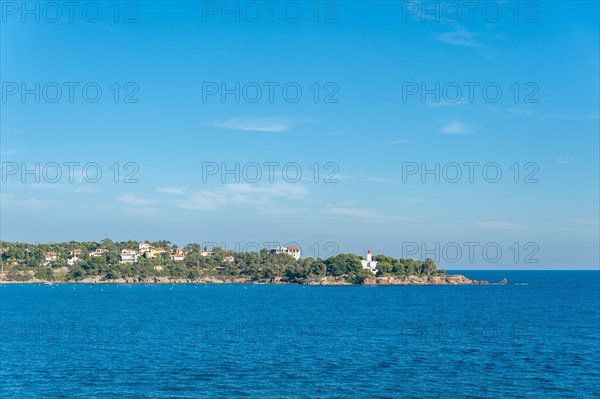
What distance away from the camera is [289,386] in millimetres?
53125

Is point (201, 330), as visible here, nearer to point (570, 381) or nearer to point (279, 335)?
point (279, 335)

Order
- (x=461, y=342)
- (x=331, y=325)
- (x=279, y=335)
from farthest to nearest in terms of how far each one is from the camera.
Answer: (x=331, y=325) < (x=279, y=335) < (x=461, y=342)

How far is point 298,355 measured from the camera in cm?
6875

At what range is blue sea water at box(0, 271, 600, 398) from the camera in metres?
52.5

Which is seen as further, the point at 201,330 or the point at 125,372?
the point at 201,330

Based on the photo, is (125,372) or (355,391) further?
(125,372)

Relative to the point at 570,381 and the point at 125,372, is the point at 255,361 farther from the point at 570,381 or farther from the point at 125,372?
the point at 570,381

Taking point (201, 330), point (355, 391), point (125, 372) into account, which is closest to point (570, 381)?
point (355, 391)

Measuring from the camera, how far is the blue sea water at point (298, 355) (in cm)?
5253

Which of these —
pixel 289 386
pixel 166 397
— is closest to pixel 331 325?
pixel 289 386

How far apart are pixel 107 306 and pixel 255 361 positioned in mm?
93270

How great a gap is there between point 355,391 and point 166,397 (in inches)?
681

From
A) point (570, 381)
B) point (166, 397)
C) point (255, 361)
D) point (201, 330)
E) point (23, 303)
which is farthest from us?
point (23, 303)

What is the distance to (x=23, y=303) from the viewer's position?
156500 mm
